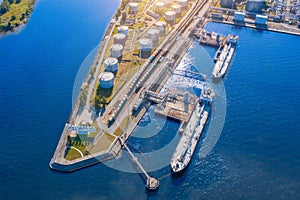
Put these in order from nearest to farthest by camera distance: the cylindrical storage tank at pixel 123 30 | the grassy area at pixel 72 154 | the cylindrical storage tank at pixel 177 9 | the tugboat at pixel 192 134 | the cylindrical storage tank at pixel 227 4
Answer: the tugboat at pixel 192 134
the grassy area at pixel 72 154
the cylindrical storage tank at pixel 123 30
the cylindrical storage tank at pixel 177 9
the cylindrical storage tank at pixel 227 4

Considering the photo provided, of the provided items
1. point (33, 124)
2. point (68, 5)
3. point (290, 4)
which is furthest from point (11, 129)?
point (290, 4)

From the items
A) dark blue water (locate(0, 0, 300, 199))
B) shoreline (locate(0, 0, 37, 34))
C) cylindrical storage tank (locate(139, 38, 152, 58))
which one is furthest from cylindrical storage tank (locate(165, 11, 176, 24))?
shoreline (locate(0, 0, 37, 34))

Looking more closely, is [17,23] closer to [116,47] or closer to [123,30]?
[123,30]

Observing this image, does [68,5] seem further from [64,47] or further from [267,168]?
[267,168]

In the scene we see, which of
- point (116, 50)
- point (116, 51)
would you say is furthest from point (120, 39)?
point (116, 51)

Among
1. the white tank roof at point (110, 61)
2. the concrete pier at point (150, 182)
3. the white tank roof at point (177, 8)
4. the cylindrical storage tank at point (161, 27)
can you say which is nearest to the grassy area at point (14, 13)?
the white tank roof at point (110, 61)

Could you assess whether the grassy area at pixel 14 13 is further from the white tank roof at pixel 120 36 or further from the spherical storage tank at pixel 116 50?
the spherical storage tank at pixel 116 50
